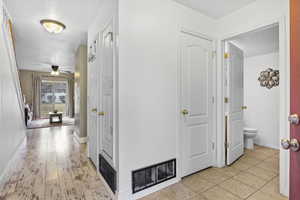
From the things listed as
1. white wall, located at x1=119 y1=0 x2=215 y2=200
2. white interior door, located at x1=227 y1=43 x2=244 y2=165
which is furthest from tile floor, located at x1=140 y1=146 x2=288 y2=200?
white wall, located at x1=119 y1=0 x2=215 y2=200

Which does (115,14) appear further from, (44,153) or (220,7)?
(44,153)

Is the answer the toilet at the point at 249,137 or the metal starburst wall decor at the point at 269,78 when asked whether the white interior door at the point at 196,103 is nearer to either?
the toilet at the point at 249,137

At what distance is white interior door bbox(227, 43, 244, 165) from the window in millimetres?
8845

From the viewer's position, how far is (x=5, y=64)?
243cm

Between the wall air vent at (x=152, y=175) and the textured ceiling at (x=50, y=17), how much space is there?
243 cm

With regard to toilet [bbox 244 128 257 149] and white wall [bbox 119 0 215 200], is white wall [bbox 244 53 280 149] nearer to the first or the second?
toilet [bbox 244 128 257 149]

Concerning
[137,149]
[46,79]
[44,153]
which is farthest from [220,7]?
[46,79]

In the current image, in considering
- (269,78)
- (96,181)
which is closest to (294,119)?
(96,181)

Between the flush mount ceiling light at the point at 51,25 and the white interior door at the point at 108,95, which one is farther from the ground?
the flush mount ceiling light at the point at 51,25

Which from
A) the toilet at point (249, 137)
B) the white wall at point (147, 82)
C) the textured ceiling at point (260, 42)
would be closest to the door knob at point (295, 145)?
the white wall at point (147, 82)

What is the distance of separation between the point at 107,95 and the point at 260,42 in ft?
10.5

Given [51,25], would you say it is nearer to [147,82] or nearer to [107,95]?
[107,95]

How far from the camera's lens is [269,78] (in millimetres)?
3475

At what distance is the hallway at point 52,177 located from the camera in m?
1.75
